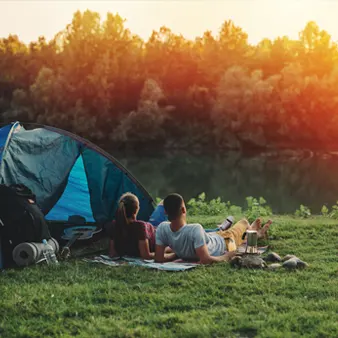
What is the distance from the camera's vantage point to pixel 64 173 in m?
7.84

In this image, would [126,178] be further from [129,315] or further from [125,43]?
[125,43]

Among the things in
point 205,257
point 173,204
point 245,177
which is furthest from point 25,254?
point 245,177

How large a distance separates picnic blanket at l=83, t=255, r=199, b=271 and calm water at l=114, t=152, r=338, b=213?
905 cm

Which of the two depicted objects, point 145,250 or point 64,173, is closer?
point 145,250

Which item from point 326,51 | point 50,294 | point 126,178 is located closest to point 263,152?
point 326,51

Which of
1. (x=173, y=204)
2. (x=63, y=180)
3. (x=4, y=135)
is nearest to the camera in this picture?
(x=173, y=204)

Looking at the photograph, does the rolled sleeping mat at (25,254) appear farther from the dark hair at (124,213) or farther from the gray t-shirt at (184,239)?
the gray t-shirt at (184,239)

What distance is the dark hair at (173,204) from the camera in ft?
19.2

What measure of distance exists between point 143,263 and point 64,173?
2323 millimetres

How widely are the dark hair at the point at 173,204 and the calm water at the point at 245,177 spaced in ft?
30.3

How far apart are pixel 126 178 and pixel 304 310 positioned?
4.28 m

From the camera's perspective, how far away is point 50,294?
4.89m

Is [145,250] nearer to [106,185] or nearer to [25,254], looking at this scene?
[25,254]

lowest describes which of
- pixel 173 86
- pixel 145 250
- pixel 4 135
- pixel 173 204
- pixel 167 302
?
pixel 167 302
